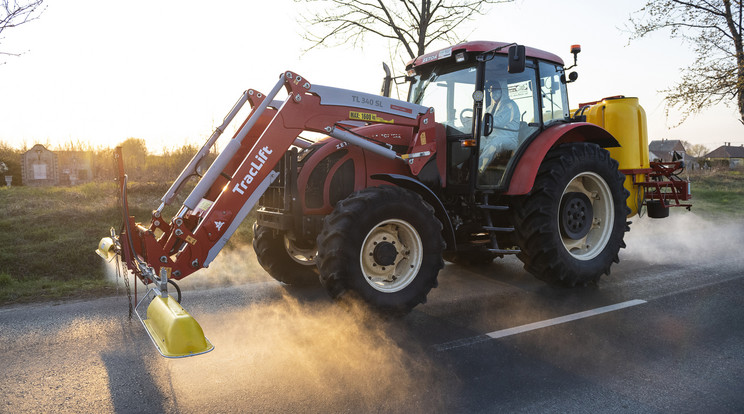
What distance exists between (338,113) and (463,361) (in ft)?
8.08

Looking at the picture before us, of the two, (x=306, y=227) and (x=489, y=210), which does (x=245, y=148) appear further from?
(x=489, y=210)

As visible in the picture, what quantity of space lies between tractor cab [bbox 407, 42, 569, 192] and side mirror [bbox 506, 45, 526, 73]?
0.40 metres

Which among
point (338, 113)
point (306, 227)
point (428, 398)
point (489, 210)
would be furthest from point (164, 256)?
point (489, 210)

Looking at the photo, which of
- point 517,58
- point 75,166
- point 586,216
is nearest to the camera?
point 517,58

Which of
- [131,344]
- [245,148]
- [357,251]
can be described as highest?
[245,148]

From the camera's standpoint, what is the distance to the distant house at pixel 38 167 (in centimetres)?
2592

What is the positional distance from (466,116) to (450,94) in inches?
13.5

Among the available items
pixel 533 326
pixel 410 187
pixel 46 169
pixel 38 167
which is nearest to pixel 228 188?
pixel 410 187

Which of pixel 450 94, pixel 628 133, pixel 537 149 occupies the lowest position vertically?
pixel 537 149

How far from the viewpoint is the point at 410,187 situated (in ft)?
17.6

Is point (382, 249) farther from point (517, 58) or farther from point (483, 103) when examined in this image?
point (517, 58)

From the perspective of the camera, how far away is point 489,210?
579 centimetres

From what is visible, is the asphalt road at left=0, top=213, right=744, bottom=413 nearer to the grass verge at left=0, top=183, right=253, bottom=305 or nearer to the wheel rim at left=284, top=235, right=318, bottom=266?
the wheel rim at left=284, top=235, right=318, bottom=266

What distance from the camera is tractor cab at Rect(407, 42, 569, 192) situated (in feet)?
18.6
